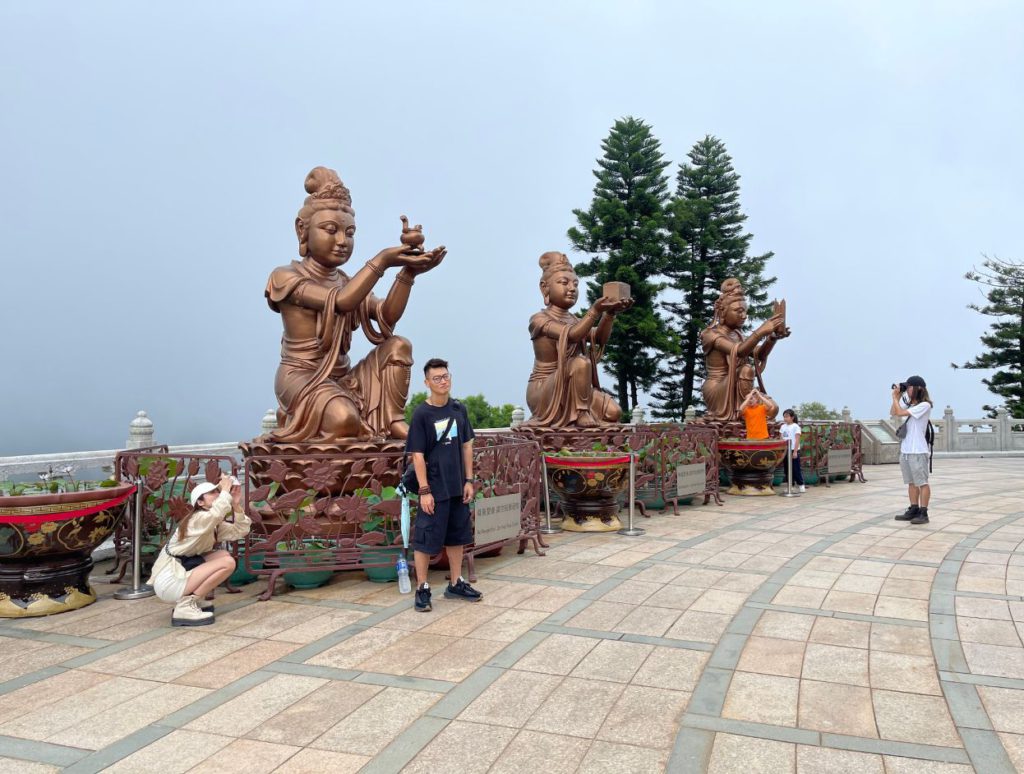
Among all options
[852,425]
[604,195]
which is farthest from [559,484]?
[604,195]

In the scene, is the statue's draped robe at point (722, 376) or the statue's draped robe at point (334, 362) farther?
the statue's draped robe at point (722, 376)

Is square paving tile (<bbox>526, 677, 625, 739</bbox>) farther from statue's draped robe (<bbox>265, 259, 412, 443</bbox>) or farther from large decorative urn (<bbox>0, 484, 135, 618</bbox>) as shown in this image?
statue's draped robe (<bbox>265, 259, 412, 443</bbox>)

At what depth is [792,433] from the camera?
36.5 ft

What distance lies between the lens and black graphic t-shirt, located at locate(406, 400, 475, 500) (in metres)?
4.75

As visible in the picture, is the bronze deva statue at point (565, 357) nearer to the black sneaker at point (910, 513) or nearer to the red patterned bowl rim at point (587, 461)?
the red patterned bowl rim at point (587, 461)

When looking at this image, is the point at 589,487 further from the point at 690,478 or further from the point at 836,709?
the point at 836,709

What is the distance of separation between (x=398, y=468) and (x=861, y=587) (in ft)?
11.0

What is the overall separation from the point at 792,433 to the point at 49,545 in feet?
30.9


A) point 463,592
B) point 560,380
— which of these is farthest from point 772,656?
point 560,380

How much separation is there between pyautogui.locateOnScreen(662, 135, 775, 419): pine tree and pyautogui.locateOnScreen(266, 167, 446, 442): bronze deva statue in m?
15.6

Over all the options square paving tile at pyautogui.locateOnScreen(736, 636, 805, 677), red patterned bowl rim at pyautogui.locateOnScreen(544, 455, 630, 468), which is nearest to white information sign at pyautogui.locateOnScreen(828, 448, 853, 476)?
red patterned bowl rim at pyautogui.locateOnScreen(544, 455, 630, 468)

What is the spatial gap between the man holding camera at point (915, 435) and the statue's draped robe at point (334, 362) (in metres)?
5.10

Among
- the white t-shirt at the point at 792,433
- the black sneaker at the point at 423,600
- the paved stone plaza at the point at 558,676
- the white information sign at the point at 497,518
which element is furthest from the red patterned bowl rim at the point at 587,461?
the white t-shirt at the point at 792,433

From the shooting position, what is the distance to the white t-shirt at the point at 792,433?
11.1 m
